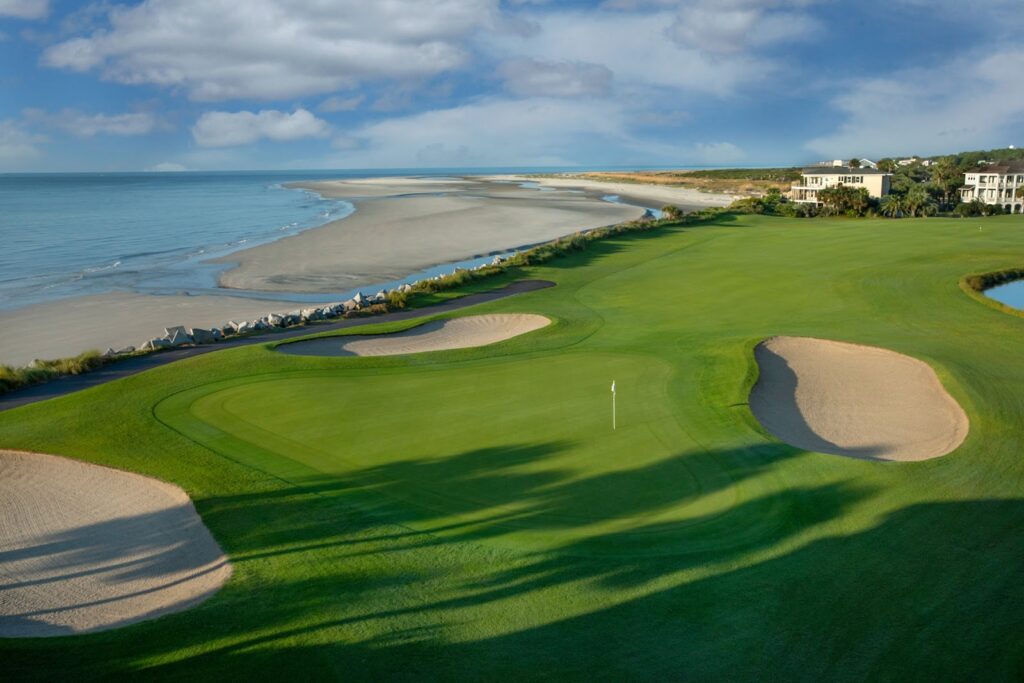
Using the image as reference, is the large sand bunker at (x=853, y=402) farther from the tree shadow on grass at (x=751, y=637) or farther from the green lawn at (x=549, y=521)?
the tree shadow on grass at (x=751, y=637)

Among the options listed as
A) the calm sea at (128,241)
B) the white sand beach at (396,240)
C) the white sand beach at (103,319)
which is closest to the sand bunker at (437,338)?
the white sand beach at (103,319)

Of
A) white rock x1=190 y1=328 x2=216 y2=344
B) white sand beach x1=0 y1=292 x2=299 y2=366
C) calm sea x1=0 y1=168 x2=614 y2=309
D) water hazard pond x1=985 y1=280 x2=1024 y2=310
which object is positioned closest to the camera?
white rock x1=190 y1=328 x2=216 y2=344

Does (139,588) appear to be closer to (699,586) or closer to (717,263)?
(699,586)

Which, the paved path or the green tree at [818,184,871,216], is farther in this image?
the green tree at [818,184,871,216]

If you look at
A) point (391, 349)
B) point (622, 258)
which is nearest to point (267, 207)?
point (622, 258)

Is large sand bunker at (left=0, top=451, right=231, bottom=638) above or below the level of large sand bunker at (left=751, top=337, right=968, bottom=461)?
below

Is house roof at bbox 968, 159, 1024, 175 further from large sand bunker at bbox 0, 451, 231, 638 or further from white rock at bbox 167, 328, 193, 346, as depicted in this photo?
large sand bunker at bbox 0, 451, 231, 638

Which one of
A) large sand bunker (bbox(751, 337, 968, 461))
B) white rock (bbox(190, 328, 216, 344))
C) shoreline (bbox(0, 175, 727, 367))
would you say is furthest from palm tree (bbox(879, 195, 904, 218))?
white rock (bbox(190, 328, 216, 344))
